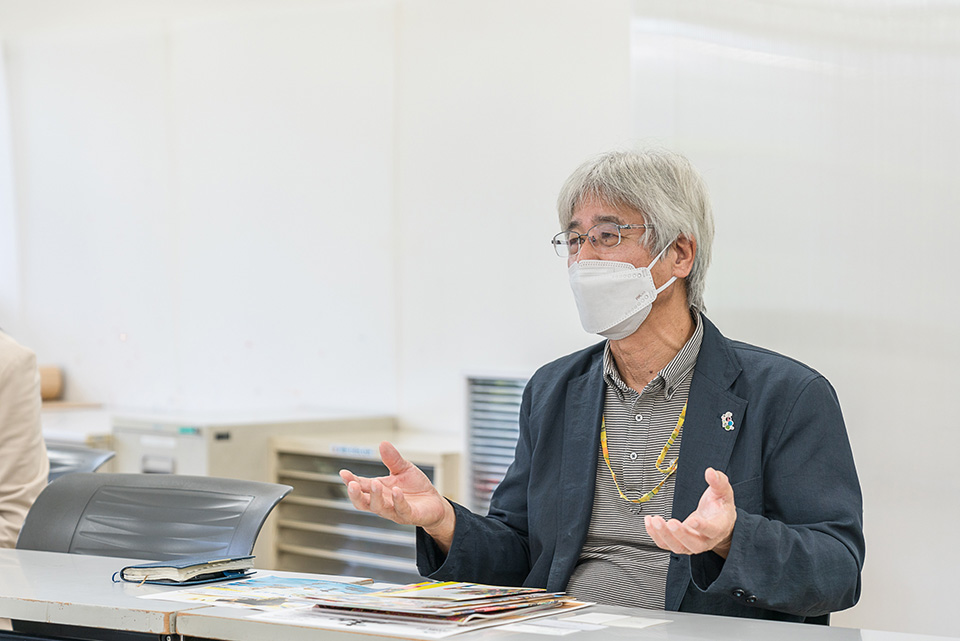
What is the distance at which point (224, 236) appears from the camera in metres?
4.89

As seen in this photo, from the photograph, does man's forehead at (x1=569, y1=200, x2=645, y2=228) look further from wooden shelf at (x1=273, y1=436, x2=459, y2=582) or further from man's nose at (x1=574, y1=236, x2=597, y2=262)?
wooden shelf at (x1=273, y1=436, x2=459, y2=582)

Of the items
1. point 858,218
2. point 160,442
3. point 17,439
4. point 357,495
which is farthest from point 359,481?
point 160,442

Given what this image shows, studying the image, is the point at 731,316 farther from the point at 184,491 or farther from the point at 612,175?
the point at 184,491

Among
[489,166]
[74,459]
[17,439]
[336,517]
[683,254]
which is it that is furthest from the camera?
[489,166]

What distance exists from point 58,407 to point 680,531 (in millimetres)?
4527

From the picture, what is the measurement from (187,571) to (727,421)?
866 mm

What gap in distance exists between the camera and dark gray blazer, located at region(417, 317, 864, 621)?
5.06ft

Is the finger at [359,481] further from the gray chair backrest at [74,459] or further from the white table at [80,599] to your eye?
the gray chair backrest at [74,459]

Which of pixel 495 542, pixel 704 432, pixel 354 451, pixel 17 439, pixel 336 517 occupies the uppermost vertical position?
pixel 704 432

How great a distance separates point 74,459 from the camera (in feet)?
8.91

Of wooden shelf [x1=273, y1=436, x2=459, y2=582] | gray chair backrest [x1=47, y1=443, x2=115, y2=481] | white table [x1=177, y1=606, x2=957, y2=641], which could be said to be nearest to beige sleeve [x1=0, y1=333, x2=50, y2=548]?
gray chair backrest [x1=47, y1=443, x2=115, y2=481]

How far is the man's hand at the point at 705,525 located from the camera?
4.42 ft

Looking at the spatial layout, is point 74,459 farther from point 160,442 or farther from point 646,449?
point 646,449

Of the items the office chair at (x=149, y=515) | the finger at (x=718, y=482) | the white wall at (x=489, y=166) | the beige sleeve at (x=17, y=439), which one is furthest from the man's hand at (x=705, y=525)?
the white wall at (x=489, y=166)
